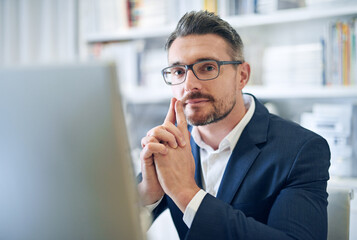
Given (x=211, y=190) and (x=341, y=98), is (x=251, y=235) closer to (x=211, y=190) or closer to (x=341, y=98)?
(x=211, y=190)

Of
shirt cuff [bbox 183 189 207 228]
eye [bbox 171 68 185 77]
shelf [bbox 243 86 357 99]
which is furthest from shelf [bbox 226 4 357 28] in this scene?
shirt cuff [bbox 183 189 207 228]

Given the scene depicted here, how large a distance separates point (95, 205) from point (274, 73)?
1.61 m

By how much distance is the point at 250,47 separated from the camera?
189 cm

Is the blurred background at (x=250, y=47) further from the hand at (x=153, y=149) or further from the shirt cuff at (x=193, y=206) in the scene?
the shirt cuff at (x=193, y=206)

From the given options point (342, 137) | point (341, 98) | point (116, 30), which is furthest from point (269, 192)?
point (116, 30)

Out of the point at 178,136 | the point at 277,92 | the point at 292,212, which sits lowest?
the point at 292,212

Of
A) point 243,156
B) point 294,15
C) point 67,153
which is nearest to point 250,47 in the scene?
point 294,15

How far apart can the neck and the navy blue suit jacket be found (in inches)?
2.9

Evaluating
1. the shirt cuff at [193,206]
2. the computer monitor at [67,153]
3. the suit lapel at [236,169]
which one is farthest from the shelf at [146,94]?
the computer monitor at [67,153]

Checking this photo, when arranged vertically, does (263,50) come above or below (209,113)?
above

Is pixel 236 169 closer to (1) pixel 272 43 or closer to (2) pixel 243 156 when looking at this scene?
(2) pixel 243 156

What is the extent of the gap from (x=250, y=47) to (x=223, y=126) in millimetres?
859

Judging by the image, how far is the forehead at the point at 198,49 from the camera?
113cm

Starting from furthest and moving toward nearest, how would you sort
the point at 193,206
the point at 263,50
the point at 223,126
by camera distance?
1. the point at 263,50
2. the point at 223,126
3. the point at 193,206
